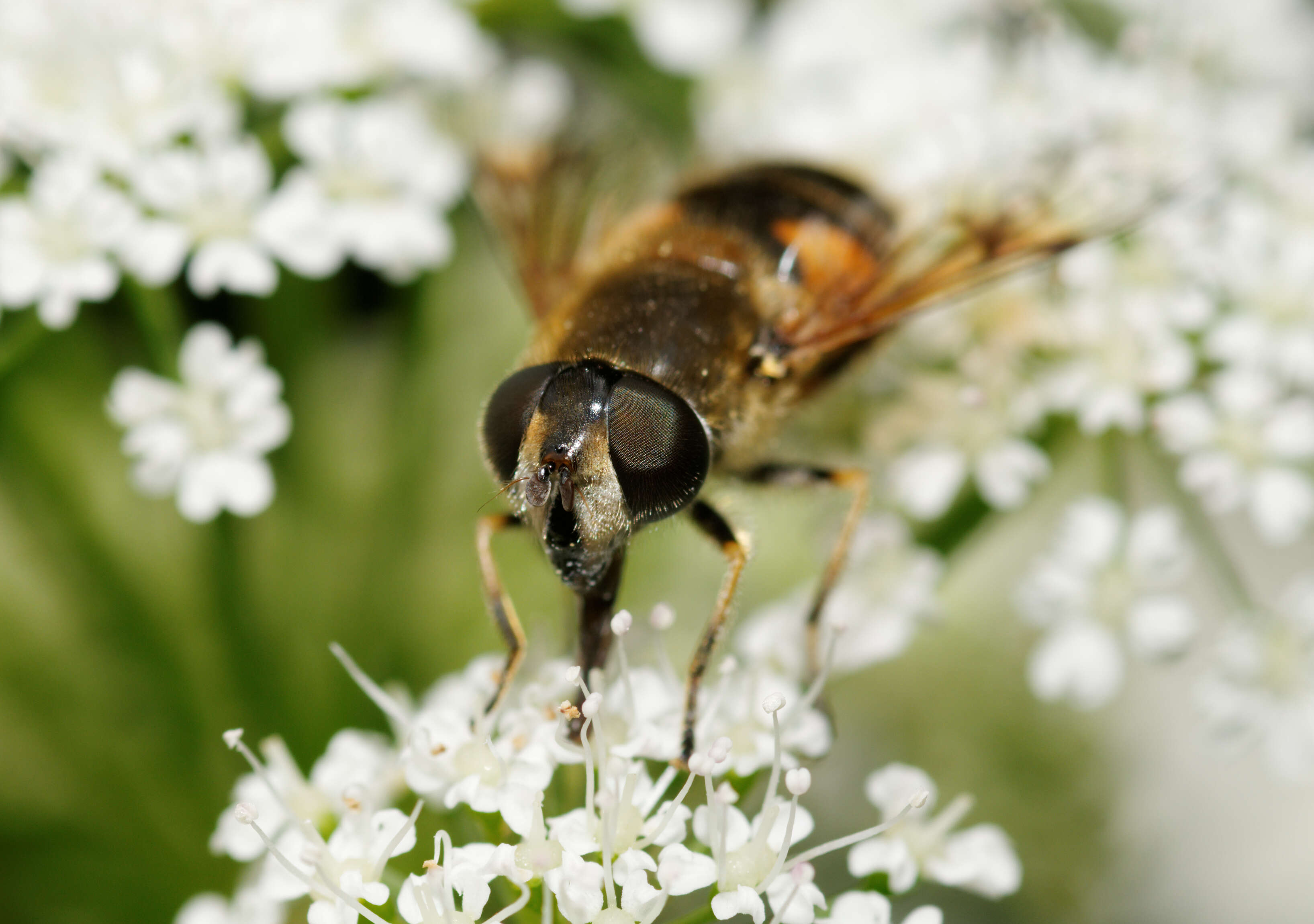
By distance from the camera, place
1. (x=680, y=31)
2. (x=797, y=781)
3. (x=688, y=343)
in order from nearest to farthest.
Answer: (x=797, y=781)
(x=688, y=343)
(x=680, y=31)

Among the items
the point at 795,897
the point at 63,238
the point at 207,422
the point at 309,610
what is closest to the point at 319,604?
the point at 309,610

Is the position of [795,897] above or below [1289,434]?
below

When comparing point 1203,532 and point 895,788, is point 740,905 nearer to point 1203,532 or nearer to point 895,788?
point 895,788

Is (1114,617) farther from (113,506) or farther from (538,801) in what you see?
(113,506)

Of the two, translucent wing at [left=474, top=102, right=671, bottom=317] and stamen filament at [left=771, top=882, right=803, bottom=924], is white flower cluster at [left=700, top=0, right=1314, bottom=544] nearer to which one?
translucent wing at [left=474, top=102, right=671, bottom=317]

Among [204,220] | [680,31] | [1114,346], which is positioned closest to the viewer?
[204,220]

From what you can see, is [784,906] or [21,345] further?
[21,345]
